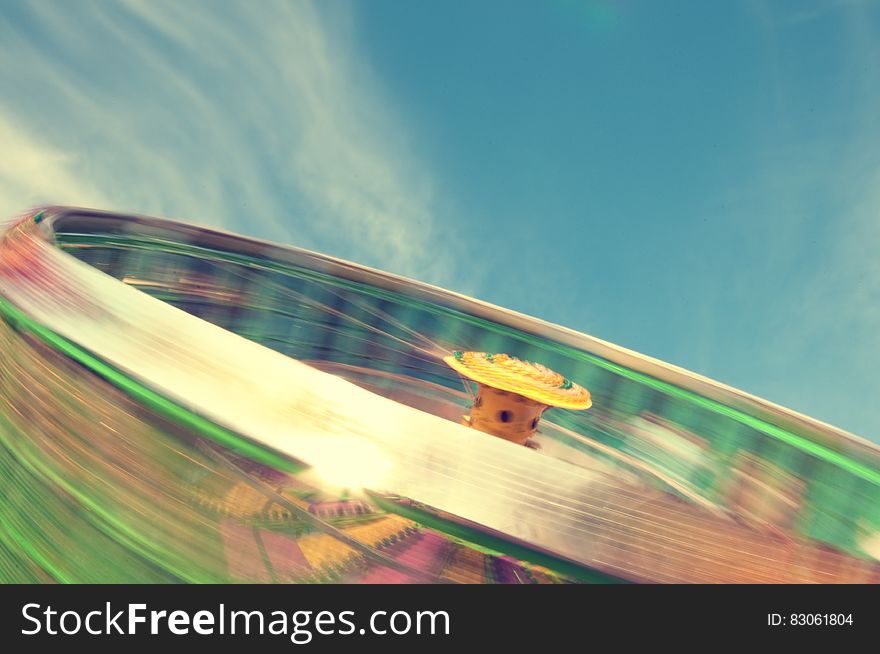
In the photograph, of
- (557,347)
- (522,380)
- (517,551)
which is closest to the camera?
(517,551)

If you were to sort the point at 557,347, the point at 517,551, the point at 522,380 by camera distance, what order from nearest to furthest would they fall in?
the point at 517,551 → the point at 522,380 → the point at 557,347

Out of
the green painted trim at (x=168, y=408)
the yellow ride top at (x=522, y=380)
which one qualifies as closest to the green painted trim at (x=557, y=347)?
the yellow ride top at (x=522, y=380)

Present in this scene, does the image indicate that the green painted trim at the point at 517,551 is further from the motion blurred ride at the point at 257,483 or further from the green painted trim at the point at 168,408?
the green painted trim at the point at 168,408

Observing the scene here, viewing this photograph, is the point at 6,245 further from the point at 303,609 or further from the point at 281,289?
the point at 281,289

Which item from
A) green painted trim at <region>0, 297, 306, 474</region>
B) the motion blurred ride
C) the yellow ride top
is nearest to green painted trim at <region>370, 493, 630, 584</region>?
the motion blurred ride

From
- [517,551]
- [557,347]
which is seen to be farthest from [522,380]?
[517,551]

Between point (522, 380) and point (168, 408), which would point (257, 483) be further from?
point (522, 380)

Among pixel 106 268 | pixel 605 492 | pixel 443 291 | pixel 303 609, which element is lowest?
pixel 303 609

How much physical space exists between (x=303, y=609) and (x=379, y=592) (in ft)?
0.22

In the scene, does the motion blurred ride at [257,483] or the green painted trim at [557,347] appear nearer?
the motion blurred ride at [257,483]

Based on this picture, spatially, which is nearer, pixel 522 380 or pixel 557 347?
pixel 522 380

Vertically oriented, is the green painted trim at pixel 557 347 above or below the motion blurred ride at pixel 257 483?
above

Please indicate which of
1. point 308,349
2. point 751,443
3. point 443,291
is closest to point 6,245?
point 308,349

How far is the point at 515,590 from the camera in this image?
1.53 ft
